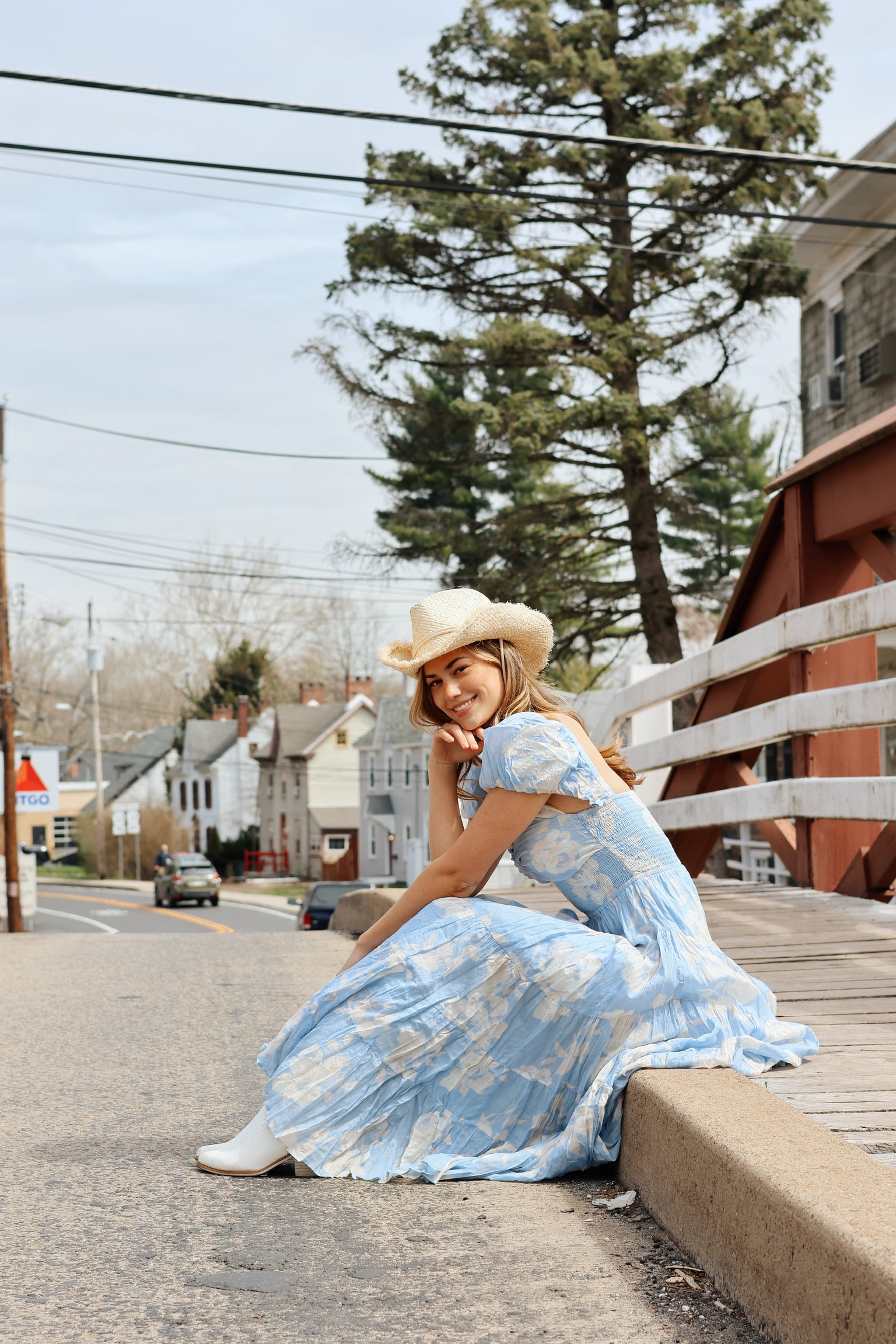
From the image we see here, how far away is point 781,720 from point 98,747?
54.4 m

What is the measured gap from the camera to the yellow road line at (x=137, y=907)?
37469 mm

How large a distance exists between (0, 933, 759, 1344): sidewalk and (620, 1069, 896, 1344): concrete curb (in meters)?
0.09

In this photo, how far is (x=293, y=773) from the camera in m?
64.8

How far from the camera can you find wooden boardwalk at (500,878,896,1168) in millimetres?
2686

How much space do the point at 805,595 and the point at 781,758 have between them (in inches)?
613

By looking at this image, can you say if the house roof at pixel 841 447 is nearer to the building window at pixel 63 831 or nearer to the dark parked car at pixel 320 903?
the dark parked car at pixel 320 903

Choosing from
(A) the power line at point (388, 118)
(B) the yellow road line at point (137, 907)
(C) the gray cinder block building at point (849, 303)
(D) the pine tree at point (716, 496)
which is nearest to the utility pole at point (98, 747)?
(B) the yellow road line at point (137, 907)

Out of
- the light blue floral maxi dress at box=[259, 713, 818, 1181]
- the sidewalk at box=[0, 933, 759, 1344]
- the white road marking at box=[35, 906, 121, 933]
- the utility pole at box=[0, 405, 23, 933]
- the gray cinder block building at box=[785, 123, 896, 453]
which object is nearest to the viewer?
the sidewalk at box=[0, 933, 759, 1344]

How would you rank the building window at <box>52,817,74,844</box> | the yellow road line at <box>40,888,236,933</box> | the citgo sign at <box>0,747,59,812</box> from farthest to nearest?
the building window at <box>52,817,74,844</box> → the yellow road line at <box>40,888,236,933</box> → the citgo sign at <box>0,747,59,812</box>

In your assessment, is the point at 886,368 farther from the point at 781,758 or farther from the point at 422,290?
the point at 422,290

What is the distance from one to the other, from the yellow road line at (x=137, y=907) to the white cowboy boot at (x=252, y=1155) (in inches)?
1252

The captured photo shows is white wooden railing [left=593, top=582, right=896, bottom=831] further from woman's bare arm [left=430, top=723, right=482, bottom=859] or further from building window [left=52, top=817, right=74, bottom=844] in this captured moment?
building window [left=52, top=817, right=74, bottom=844]

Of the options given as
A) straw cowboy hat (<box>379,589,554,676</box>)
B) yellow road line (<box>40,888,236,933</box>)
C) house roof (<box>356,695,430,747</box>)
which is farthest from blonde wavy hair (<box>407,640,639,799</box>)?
house roof (<box>356,695,430,747</box>)

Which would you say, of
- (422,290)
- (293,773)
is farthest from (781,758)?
(293,773)
